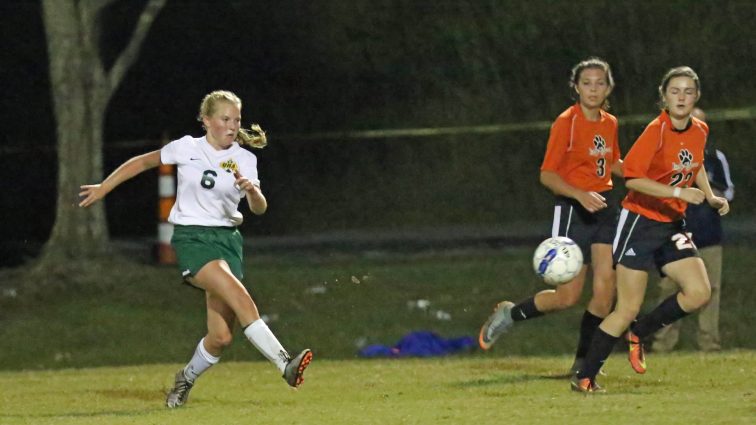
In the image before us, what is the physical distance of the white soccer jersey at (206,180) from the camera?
35.3 ft

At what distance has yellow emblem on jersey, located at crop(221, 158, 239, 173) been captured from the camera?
35.5 feet

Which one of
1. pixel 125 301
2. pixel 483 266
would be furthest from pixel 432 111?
pixel 125 301

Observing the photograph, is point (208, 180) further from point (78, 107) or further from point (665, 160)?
point (78, 107)

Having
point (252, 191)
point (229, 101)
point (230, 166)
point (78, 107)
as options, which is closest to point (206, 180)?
point (230, 166)

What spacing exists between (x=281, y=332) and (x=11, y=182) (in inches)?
299

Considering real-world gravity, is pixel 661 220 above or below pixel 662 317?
above

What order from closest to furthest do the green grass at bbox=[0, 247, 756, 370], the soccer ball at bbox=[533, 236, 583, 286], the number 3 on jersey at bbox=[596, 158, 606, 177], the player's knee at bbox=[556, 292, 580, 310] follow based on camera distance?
the soccer ball at bbox=[533, 236, 583, 286]
the number 3 on jersey at bbox=[596, 158, 606, 177]
the player's knee at bbox=[556, 292, 580, 310]
the green grass at bbox=[0, 247, 756, 370]

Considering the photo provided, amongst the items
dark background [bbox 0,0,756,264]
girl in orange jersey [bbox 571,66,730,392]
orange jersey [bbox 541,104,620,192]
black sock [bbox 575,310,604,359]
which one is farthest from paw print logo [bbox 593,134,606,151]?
dark background [bbox 0,0,756,264]

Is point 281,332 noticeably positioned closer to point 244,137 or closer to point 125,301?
point 125,301

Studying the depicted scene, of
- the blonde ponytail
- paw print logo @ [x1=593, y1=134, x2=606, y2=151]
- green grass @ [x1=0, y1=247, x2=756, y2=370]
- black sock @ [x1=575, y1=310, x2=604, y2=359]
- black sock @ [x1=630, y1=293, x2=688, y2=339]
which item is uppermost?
the blonde ponytail

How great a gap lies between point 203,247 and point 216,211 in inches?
9.8

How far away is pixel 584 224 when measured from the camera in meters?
11.9

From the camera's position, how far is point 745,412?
9750 mm

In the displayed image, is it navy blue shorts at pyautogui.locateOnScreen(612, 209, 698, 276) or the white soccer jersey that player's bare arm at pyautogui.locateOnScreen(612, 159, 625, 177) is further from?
the white soccer jersey
